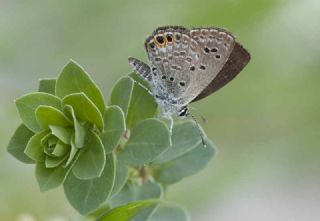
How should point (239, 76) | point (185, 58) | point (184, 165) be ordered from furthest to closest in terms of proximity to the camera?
point (239, 76) < point (185, 58) < point (184, 165)

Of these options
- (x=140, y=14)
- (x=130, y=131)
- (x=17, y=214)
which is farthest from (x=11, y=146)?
(x=140, y=14)

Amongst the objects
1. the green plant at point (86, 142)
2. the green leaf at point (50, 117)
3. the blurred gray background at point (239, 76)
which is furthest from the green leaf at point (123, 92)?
the blurred gray background at point (239, 76)

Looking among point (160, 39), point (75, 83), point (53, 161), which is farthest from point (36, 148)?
point (160, 39)

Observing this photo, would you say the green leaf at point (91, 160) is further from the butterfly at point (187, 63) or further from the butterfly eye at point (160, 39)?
the butterfly eye at point (160, 39)

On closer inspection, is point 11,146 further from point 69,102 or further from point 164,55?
point 164,55

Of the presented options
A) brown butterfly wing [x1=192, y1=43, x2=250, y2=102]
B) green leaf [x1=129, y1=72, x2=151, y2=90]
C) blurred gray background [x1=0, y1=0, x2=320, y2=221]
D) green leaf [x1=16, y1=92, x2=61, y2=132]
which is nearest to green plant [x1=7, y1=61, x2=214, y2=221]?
green leaf [x1=16, y1=92, x2=61, y2=132]

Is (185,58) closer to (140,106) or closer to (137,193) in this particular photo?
(140,106)
